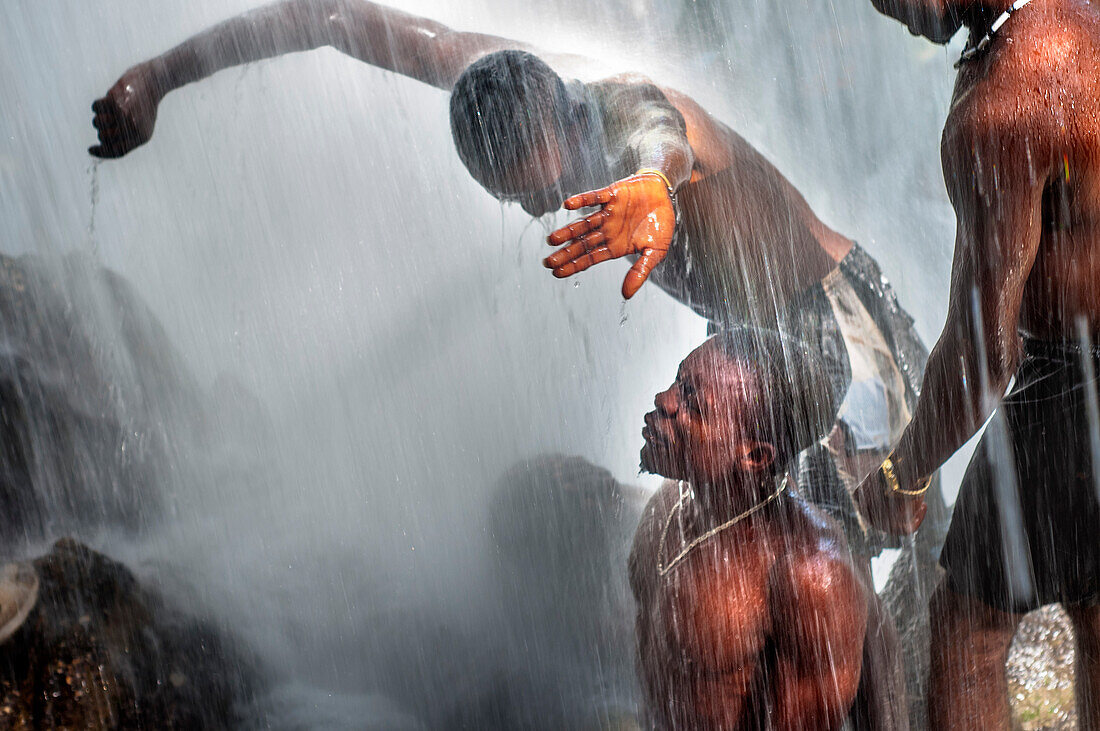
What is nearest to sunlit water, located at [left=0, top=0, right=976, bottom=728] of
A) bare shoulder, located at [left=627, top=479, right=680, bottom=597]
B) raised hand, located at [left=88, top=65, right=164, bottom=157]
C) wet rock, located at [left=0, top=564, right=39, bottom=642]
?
wet rock, located at [left=0, top=564, right=39, bottom=642]

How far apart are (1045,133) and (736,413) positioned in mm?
646

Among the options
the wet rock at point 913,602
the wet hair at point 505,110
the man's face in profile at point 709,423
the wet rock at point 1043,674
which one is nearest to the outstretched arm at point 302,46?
the wet hair at point 505,110

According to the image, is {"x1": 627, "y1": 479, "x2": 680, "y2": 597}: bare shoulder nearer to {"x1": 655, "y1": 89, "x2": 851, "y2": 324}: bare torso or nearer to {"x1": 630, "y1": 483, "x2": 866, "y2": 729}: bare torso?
{"x1": 630, "y1": 483, "x2": 866, "y2": 729}: bare torso

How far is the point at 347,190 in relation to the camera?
4484 mm

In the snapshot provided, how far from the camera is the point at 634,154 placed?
1.98m

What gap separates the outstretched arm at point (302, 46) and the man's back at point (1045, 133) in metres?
1.53

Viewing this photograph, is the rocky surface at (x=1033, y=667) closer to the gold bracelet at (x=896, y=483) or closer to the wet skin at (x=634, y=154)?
the gold bracelet at (x=896, y=483)

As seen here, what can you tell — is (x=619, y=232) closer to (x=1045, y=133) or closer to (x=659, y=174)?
(x=659, y=174)

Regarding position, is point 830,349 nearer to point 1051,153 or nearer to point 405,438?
point 1051,153

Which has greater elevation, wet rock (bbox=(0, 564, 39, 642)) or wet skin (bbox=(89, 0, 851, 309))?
wet skin (bbox=(89, 0, 851, 309))

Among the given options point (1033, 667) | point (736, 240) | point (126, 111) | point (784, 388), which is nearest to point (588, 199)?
point (784, 388)

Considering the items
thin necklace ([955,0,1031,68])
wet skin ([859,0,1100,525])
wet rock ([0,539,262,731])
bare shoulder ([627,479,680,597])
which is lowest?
wet rock ([0,539,262,731])

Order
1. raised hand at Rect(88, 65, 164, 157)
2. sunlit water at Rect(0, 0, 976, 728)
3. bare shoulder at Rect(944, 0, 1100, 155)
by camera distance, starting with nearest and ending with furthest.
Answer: bare shoulder at Rect(944, 0, 1100, 155), raised hand at Rect(88, 65, 164, 157), sunlit water at Rect(0, 0, 976, 728)

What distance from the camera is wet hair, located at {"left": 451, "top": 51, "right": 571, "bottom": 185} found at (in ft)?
6.65
